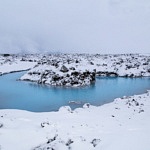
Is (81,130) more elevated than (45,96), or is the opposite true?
(81,130)

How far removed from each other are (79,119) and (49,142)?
6957 millimetres

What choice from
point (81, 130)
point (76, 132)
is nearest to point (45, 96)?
point (81, 130)

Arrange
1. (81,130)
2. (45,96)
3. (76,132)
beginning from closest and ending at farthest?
(76,132)
(81,130)
(45,96)

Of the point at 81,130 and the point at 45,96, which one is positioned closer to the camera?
the point at 81,130

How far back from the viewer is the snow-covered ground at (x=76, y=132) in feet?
51.8

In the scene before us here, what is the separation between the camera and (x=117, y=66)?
313 ft

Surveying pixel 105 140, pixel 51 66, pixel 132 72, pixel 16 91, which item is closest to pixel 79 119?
pixel 105 140

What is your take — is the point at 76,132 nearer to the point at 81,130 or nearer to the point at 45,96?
Result: the point at 81,130

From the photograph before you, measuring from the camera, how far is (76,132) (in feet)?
62.0

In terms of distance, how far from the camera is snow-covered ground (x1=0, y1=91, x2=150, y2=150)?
15.8m

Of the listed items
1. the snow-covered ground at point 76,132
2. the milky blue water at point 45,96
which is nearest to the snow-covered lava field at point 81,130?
the snow-covered ground at point 76,132

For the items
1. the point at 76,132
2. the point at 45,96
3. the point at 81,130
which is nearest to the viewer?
the point at 76,132

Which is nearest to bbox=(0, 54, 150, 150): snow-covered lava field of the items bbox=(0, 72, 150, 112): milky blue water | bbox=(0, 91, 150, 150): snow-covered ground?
bbox=(0, 91, 150, 150): snow-covered ground

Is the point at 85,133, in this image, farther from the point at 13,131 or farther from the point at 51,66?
the point at 51,66
